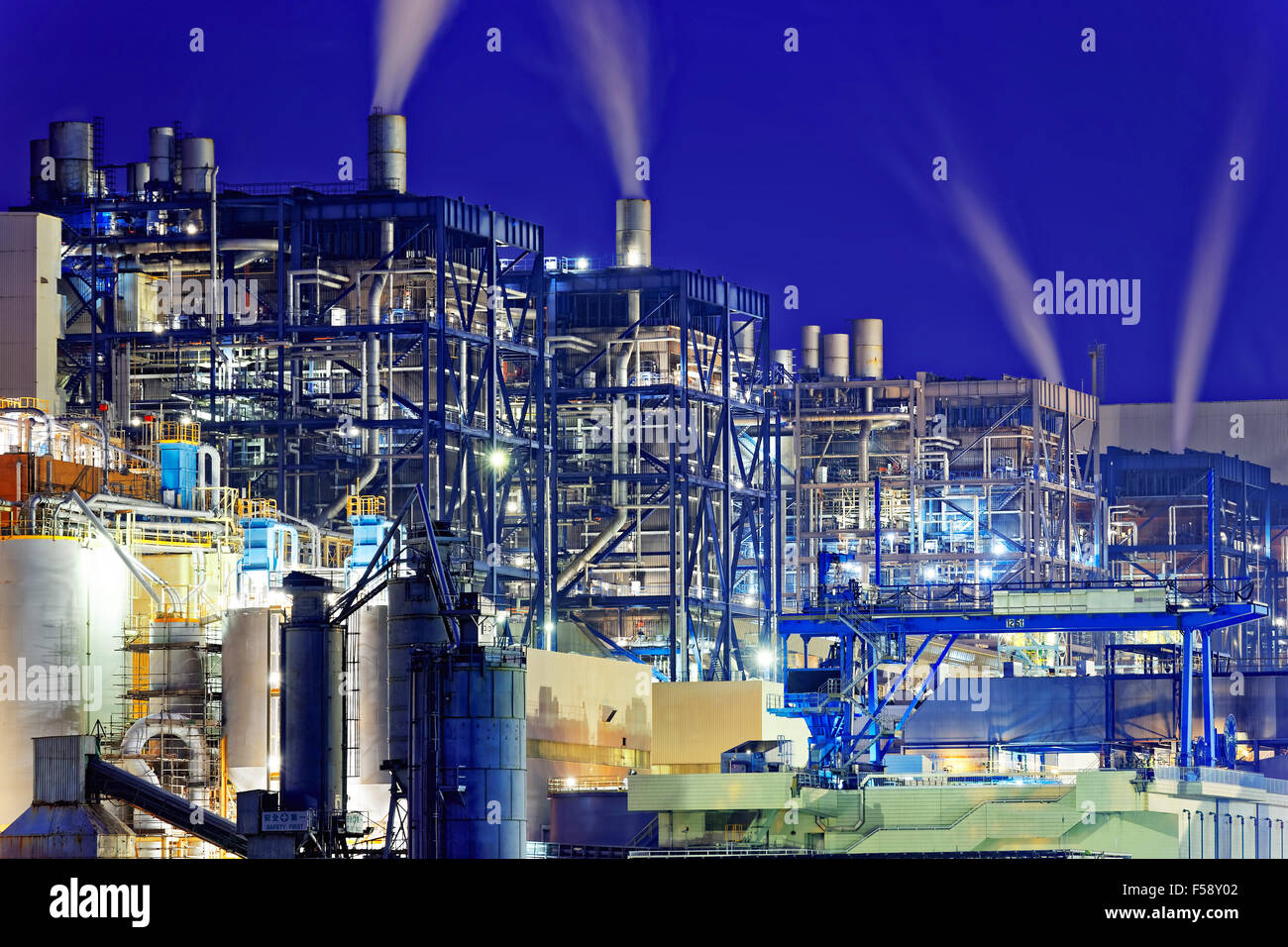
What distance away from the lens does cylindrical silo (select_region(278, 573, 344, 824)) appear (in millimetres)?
51531

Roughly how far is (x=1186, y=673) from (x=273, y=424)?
32980mm

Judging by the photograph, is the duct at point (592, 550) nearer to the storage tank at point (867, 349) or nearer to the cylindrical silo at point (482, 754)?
the storage tank at point (867, 349)

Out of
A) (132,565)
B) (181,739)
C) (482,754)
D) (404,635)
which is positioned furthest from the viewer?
(132,565)

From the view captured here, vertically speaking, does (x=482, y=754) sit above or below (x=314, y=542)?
below

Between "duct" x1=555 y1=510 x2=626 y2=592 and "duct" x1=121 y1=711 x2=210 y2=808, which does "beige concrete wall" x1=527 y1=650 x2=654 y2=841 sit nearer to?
"duct" x1=555 y1=510 x2=626 y2=592

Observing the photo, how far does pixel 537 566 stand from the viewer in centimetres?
8381

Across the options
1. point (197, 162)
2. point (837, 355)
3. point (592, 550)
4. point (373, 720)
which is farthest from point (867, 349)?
point (373, 720)

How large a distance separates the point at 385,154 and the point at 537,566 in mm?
16635

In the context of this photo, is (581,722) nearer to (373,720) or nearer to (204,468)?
(204,468)

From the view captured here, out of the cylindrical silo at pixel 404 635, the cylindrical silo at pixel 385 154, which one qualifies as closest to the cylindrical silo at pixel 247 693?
the cylindrical silo at pixel 404 635

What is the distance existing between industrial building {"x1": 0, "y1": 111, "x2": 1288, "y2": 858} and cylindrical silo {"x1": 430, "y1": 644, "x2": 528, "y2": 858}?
9cm

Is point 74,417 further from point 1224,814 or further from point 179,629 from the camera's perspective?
point 1224,814

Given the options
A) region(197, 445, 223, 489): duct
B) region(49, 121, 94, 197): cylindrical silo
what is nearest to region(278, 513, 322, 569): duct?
region(197, 445, 223, 489): duct
